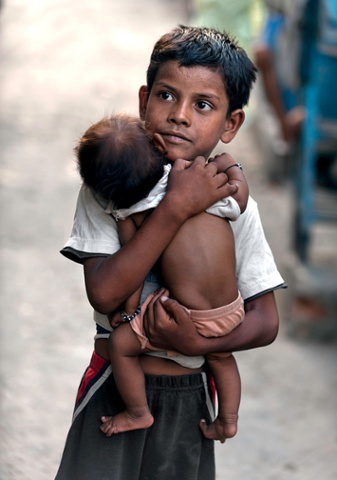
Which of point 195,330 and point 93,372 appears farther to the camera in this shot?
point 93,372

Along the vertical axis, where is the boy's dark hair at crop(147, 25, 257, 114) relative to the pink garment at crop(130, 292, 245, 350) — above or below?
above

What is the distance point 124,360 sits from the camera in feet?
6.71

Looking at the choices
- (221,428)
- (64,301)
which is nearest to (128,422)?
(221,428)

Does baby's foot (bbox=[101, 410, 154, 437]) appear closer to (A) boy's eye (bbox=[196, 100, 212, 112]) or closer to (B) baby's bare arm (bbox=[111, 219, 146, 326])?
(B) baby's bare arm (bbox=[111, 219, 146, 326])

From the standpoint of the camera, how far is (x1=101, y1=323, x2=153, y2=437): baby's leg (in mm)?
2035

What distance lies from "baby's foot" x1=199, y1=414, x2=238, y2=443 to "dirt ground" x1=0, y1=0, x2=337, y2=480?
2.76 feet

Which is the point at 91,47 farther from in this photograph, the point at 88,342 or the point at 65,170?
the point at 88,342

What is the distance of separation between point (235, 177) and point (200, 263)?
7.9 inches

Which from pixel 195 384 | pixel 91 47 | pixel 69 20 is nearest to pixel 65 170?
pixel 91 47

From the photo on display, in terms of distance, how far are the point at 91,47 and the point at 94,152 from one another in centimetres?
916

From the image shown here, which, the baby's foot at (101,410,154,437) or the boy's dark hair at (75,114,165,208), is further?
the baby's foot at (101,410,154,437)

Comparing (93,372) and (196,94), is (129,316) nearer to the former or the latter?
(93,372)

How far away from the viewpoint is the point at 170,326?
6.51 feet

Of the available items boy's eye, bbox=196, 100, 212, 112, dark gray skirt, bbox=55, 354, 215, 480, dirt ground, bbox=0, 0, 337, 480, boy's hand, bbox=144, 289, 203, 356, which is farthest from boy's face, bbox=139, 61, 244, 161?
dark gray skirt, bbox=55, 354, 215, 480
